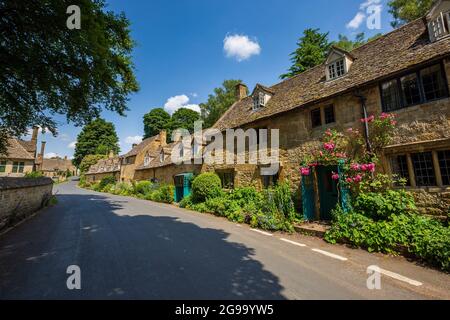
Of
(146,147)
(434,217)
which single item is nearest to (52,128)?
(434,217)

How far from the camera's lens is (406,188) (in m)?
7.64

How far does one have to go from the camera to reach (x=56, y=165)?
3031 inches

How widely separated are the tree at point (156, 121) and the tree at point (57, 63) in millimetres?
42349

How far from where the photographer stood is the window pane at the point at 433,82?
7191 mm

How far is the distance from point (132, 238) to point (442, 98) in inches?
476

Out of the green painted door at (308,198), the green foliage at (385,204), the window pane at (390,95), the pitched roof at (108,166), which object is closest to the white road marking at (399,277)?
the green foliage at (385,204)

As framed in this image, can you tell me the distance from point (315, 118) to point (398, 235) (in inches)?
258

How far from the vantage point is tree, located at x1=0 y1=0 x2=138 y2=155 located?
7023 mm

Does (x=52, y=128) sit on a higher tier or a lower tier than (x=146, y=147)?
lower

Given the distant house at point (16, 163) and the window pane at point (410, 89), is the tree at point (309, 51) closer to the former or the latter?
the window pane at point (410, 89)

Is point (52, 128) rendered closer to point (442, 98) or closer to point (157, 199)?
point (157, 199)

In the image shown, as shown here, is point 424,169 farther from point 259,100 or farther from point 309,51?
point 309,51

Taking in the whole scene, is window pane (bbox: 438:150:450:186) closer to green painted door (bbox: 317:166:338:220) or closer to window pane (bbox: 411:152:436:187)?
window pane (bbox: 411:152:436:187)
